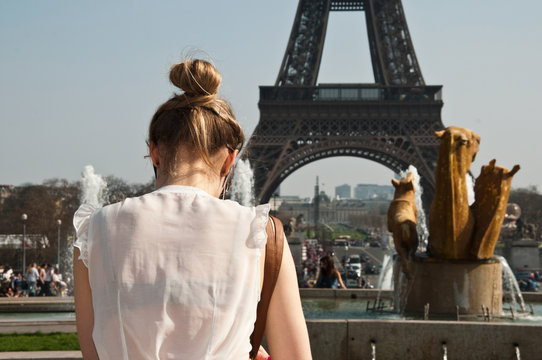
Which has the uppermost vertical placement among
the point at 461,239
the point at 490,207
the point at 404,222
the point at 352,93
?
the point at 352,93

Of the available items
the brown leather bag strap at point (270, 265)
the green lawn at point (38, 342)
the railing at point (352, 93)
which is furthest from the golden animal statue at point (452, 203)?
the railing at point (352, 93)

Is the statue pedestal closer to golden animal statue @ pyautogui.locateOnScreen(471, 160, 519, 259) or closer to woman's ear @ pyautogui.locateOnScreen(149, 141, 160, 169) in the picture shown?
golden animal statue @ pyautogui.locateOnScreen(471, 160, 519, 259)

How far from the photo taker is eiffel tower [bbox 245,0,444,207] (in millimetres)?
48125

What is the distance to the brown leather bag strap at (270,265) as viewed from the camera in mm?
1683

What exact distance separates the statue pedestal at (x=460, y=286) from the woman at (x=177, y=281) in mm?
8561

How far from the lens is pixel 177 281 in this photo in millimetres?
1621

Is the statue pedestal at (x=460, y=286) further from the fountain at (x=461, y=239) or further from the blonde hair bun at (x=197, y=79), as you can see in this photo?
the blonde hair bun at (x=197, y=79)

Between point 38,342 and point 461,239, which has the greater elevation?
point 461,239

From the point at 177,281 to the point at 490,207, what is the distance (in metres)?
8.90

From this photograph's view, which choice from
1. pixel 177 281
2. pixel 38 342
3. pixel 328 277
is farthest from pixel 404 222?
pixel 177 281

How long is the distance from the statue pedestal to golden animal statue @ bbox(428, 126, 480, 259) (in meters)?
0.19

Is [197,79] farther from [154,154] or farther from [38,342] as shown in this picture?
[38,342]

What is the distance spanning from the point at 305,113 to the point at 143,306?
160 feet

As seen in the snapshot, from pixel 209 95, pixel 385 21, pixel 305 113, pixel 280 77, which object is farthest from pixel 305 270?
pixel 209 95
